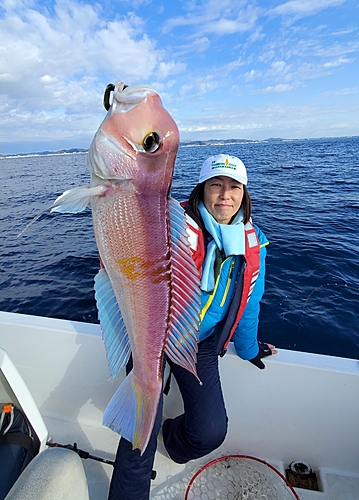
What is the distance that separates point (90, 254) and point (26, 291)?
8.72 feet

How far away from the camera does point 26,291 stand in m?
8.63

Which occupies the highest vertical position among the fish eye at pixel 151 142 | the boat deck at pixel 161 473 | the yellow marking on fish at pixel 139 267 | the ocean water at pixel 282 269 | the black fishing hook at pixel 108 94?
the black fishing hook at pixel 108 94

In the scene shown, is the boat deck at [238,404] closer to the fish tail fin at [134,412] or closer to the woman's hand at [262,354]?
the woman's hand at [262,354]

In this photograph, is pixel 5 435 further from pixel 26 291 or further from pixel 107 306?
pixel 26 291

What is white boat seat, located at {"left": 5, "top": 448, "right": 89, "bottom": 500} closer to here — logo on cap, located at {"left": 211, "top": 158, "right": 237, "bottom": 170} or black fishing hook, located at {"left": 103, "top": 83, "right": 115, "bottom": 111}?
black fishing hook, located at {"left": 103, "top": 83, "right": 115, "bottom": 111}

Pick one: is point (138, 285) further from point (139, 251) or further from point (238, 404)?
point (238, 404)

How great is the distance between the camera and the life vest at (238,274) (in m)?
2.88

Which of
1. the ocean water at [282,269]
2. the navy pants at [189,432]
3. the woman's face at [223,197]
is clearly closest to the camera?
the navy pants at [189,432]

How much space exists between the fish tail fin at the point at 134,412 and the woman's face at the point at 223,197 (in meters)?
1.81

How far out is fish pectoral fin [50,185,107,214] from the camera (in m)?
1.38

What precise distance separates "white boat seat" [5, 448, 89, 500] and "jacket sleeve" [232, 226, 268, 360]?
1.75 metres

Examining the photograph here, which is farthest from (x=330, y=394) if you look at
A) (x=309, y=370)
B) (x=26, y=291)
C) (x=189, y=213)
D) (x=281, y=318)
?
(x=26, y=291)

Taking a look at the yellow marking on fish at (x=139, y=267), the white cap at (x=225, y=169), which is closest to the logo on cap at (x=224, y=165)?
the white cap at (x=225, y=169)

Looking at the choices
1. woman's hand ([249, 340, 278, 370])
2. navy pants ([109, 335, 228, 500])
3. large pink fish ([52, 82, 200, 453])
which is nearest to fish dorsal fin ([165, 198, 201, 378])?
large pink fish ([52, 82, 200, 453])
